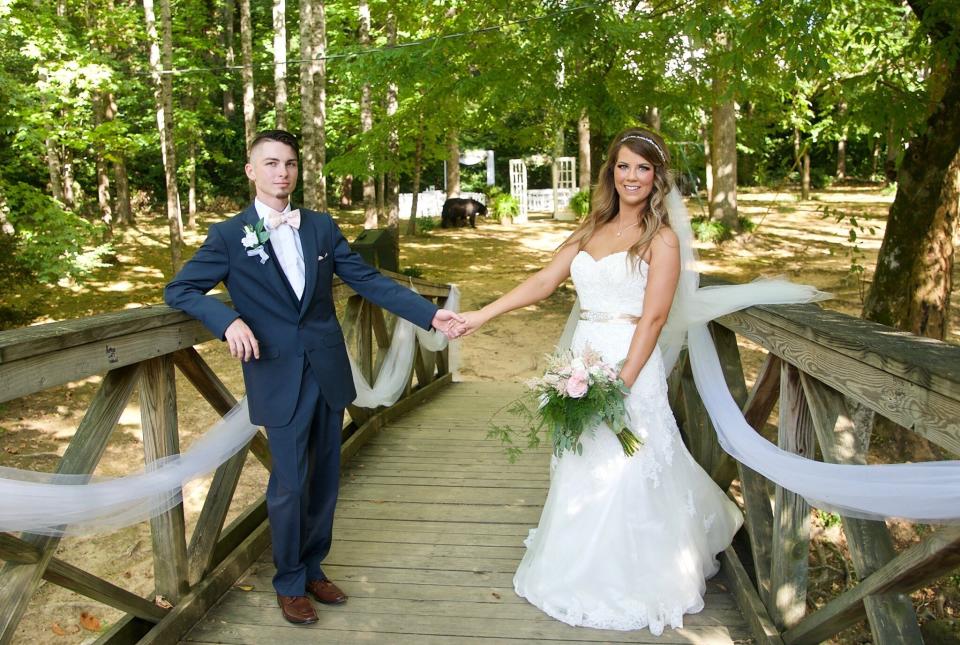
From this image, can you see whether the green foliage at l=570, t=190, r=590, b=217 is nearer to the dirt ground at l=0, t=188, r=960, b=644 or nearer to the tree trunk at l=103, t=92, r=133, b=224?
the dirt ground at l=0, t=188, r=960, b=644

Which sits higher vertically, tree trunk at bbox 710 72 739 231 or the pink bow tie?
tree trunk at bbox 710 72 739 231

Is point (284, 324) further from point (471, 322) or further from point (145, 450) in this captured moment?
point (471, 322)

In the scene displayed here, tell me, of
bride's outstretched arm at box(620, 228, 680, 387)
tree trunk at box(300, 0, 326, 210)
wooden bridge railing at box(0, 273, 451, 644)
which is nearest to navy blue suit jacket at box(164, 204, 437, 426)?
wooden bridge railing at box(0, 273, 451, 644)

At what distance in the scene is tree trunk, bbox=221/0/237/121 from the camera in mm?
25228

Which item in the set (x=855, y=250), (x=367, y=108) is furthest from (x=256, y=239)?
(x=367, y=108)

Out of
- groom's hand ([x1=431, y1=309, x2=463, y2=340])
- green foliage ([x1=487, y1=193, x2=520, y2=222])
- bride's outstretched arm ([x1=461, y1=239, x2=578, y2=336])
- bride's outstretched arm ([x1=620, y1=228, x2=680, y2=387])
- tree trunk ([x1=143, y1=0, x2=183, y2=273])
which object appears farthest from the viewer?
green foliage ([x1=487, y1=193, x2=520, y2=222])

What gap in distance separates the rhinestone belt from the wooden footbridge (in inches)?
18.2

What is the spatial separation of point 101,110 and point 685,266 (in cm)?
1787

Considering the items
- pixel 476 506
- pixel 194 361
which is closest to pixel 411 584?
pixel 476 506

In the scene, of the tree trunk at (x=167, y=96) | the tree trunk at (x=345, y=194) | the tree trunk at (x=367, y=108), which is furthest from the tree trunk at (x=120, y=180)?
the tree trunk at (x=345, y=194)

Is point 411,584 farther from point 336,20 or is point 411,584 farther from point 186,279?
point 336,20

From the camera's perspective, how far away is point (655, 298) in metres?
3.24

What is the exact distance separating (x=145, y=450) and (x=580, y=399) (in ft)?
5.35

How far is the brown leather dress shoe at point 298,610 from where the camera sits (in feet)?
9.85
